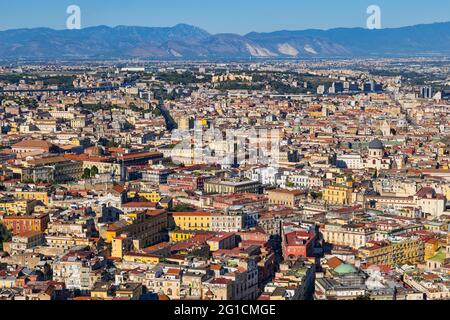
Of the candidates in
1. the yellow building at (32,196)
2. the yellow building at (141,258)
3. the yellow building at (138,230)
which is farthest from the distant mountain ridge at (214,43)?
the yellow building at (141,258)

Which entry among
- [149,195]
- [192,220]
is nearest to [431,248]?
[192,220]

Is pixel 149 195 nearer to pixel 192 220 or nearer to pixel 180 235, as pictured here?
pixel 192 220

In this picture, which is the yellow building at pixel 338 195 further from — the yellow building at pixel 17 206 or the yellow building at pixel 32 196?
the yellow building at pixel 17 206

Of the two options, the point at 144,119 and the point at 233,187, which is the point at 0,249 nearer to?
the point at 233,187

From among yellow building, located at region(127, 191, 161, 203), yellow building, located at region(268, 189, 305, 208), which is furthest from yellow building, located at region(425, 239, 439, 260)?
yellow building, located at region(127, 191, 161, 203)

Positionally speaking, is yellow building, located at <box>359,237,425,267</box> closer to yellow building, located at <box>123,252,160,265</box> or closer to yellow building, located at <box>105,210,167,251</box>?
yellow building, located at <box>123,252,160,265</box>
